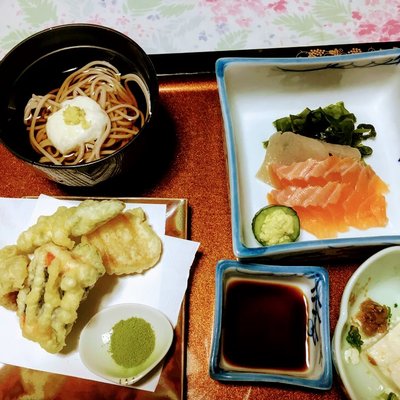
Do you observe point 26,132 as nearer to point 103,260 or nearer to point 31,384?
point 103,260

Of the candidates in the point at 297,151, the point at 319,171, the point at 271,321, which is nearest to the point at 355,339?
the point at 271,321

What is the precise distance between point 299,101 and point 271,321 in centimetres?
96

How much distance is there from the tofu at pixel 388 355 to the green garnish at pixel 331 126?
0.74 m

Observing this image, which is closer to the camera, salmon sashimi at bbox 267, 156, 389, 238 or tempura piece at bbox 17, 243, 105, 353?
tempura piece at bbox 17, 243, 105, 353

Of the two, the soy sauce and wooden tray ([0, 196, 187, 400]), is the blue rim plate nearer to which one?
the soy sauce

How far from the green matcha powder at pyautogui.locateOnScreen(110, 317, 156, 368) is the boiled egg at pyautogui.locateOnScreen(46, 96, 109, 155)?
644 mm

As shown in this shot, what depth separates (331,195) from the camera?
1.74 metres

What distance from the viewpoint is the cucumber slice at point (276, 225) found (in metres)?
1.64

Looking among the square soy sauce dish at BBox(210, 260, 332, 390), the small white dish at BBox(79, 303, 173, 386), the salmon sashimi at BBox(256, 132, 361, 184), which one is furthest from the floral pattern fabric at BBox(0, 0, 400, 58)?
the small white dish at BBox(79, 303, 173, 386)

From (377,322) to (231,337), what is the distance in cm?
52

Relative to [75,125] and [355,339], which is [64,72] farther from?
[355,339]

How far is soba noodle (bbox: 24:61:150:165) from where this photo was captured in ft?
5.36

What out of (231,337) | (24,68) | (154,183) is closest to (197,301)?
(231,337)

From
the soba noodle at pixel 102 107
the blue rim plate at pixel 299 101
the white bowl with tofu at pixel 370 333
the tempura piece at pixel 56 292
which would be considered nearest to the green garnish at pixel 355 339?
the white bowl with tofu at pixel 370 333
